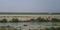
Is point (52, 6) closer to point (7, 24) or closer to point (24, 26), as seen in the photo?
point (24, 26)

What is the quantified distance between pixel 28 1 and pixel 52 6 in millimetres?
290

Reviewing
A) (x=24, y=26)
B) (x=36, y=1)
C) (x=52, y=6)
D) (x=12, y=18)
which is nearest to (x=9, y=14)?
(x=12, y=18)

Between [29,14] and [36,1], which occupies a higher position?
[36,1]

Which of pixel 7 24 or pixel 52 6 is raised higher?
pixel 52 6

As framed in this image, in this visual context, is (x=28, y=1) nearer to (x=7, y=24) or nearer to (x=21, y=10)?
(x=21, y=10)

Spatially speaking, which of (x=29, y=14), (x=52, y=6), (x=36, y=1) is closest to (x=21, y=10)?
(x=29, y=14)

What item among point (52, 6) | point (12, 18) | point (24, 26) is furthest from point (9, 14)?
point (52, 6)

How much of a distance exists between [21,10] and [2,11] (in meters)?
0.22

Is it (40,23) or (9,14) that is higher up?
(9,14)

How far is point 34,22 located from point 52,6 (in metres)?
0.29

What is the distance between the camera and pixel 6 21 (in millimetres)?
1279

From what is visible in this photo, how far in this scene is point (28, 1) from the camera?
130cm

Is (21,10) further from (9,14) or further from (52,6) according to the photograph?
(52,6)

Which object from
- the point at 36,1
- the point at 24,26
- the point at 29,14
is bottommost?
the point at 24,26
